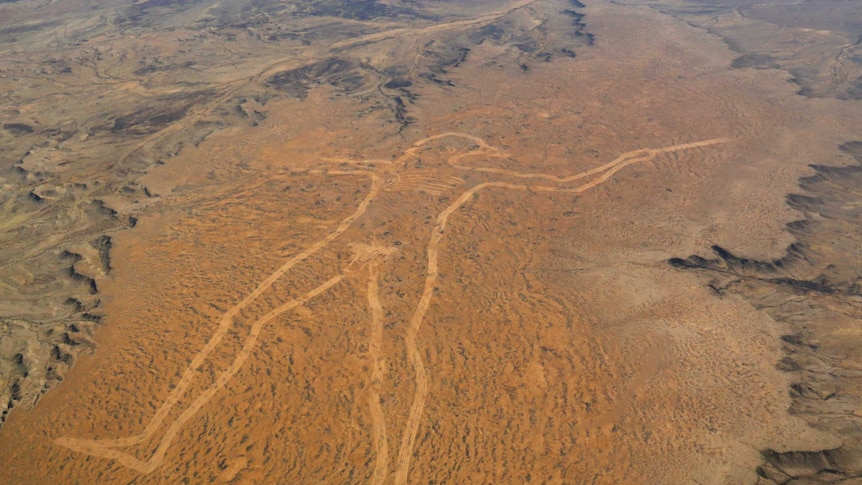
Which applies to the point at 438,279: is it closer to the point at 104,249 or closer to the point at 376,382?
the point at 376,382

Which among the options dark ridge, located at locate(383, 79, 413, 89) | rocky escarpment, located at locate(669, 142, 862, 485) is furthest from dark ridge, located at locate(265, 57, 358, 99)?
rocky escarpment, located at locate(669, 142, 862, 485)

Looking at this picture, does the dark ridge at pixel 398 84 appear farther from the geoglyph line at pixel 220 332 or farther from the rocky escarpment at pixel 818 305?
the rocky escarpment at pixel 818 305

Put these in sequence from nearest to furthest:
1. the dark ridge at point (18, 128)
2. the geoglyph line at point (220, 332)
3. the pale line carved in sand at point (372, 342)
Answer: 1. the pale line carved in sand at point (372, 342)
2. the geoglyph line at point (220, 332)
3. the dark ridge at point (18, 128)

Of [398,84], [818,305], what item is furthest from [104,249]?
[818,305]

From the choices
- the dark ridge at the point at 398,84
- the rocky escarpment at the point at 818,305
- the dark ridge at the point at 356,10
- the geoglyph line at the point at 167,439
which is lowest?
the rocky escarpment at the point at 818,305

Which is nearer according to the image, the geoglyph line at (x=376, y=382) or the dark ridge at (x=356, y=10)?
the geoglyph line at (x=376, y=382)

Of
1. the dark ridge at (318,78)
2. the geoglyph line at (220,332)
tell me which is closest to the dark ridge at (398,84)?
the dark ridge at (318,78)

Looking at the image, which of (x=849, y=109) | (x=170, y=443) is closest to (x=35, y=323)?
(x=170, y=443)
